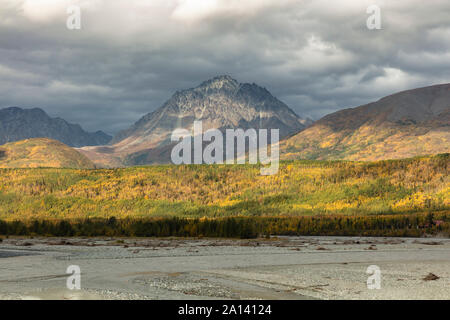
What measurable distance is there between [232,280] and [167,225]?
7510 cm

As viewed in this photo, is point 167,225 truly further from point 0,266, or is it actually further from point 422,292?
point 422,292

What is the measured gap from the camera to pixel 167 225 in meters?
105

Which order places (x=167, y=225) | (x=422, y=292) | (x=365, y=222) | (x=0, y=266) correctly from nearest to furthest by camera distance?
(x=422, y=292)
(x=0, y=266)
(x=167, y=225)
(x=365, y=222)

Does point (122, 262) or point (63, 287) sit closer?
point (63, 287)

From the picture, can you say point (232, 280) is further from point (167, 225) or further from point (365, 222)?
point (365, 222)

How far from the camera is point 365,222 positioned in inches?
5172
